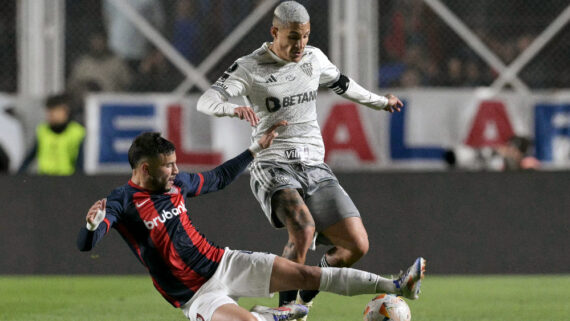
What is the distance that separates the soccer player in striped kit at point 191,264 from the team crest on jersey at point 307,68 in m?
1.58

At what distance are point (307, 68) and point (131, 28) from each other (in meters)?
5.13

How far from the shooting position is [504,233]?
38.2 feet

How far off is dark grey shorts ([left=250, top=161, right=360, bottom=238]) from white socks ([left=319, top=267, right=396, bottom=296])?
1.22 metres

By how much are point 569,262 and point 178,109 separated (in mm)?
4558

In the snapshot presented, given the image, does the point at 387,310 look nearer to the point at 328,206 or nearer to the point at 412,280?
the point at 412,280

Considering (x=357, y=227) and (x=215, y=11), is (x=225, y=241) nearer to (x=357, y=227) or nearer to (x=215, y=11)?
(x=215, y=11)

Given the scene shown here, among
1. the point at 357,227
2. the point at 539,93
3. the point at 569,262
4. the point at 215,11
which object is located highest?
the point at 215,11

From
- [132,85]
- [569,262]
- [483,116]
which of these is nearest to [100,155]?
[132,85]

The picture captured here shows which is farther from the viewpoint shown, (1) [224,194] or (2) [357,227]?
(1) [224,194]

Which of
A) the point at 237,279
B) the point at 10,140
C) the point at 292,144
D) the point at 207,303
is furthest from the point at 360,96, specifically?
the point at 10,140

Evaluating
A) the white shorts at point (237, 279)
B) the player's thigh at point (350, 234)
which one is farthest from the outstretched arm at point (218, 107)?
the player's thigh at point (350, 234)

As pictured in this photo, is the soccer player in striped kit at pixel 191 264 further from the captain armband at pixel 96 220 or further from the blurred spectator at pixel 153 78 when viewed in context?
the blurred spectator at pixel 153 78

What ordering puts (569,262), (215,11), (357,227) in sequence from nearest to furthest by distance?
(357,227) < (569,262) < (215,11)

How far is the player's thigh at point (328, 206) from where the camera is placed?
7.62 m
